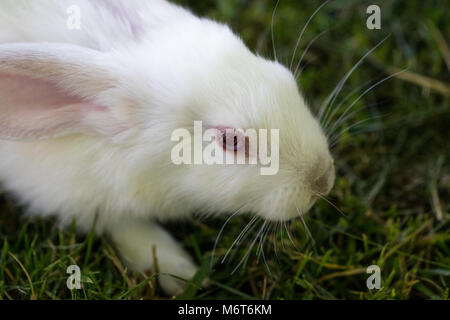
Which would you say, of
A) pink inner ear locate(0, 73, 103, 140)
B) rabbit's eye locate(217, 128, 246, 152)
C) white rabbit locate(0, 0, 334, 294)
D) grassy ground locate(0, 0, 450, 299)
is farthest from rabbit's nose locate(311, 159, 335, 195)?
pink inner ear locate(0, 73, 103, 140)

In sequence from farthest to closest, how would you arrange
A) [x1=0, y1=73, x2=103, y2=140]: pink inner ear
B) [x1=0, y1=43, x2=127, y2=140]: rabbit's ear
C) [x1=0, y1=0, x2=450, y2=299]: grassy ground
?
[x1=0, y1=0, x2=450, y2=299]: grassy ground < [x1=0, y1=73, x2=103, y2=140]: pink inner ear < [x1=0, y1=43, x2=127, y2=140]: rabbit's ear

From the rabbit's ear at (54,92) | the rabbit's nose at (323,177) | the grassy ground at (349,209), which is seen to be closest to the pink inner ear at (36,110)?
the rabbit's ear at (54,92)

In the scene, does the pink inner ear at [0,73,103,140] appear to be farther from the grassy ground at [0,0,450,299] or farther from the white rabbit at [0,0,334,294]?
the grassy ground at [0,0,450,299]

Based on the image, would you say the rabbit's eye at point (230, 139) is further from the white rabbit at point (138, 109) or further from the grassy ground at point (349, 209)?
the grassy ground at point (349, 209)

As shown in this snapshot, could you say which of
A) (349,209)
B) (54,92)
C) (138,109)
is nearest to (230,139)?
(138,109)

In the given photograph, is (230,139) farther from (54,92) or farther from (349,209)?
(349,209)
